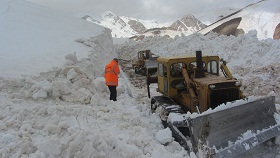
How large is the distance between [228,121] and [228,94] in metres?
0.98

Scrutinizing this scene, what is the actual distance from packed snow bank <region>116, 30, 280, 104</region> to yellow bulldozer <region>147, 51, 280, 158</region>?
3511 millimetres

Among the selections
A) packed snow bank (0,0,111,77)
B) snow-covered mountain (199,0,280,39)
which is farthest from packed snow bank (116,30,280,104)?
snow-covered mountain (199,0,280,39)

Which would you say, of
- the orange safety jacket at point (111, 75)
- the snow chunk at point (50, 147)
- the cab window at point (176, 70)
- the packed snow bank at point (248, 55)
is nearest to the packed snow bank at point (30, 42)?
the orange safety jacket at point (111, 75)

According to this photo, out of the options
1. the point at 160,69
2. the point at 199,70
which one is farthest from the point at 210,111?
the point at 160,69

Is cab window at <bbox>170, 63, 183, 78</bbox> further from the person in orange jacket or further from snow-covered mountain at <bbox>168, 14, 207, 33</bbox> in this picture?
snow-covered mountain at <bbox>168, 14, 207, 33</bbox>

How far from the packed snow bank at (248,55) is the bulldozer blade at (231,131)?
12.5 feet

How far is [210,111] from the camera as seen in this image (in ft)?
17.9

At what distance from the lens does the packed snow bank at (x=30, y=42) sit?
10.0 metres

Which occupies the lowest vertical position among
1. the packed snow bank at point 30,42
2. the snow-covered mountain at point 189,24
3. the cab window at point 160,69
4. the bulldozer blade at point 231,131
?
the bulldozer blade at point 231,131

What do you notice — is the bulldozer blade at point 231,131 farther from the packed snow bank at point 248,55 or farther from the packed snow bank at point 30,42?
the packed snow bank at point 30,42

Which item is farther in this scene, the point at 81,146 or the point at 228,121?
the point at 228,121

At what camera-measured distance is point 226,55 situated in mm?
16125

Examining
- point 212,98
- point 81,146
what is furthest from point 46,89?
point 212,98

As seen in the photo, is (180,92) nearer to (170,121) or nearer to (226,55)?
(170,121)
